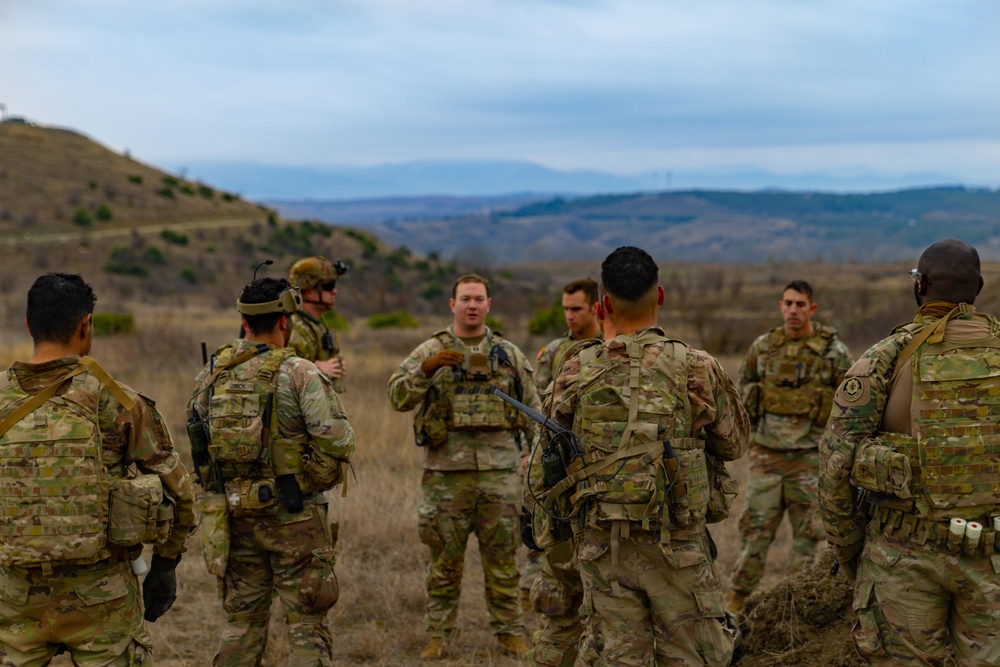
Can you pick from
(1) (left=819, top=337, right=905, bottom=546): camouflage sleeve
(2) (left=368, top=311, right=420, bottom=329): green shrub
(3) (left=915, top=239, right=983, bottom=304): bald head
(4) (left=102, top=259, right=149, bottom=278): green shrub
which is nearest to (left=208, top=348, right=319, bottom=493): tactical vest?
(1) (left=819, top=337, right=905, bottom=546): camouflage sleeve

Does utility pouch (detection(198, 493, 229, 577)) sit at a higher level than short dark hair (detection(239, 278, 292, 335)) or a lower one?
lower

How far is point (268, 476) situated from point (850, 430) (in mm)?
2737

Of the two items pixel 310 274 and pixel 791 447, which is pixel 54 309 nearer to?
pixel 310 274

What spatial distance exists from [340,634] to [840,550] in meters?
3.78

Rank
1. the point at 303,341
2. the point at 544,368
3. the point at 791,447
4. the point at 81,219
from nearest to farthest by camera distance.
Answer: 1. the point at 303,341
2. the point at 544,368
3. the point at 791,447
4. the point at 81,219

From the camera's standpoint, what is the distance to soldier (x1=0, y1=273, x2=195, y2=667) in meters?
3.45

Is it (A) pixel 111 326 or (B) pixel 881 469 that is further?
(A) pixel 111 326

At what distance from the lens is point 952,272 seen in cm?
371

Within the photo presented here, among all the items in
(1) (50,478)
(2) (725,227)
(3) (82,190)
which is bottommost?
(1) (50,478)

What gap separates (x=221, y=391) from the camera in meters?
4.38

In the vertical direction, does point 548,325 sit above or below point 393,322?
above

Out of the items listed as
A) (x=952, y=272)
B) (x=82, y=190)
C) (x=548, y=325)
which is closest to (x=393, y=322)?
(x=548, y=325)

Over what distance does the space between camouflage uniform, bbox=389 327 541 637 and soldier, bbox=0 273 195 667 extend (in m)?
2.25

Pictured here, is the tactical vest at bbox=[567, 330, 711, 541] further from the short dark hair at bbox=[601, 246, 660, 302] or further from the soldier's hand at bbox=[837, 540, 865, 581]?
the soldier's hand at bbox=[837, 540, 865, 581]
